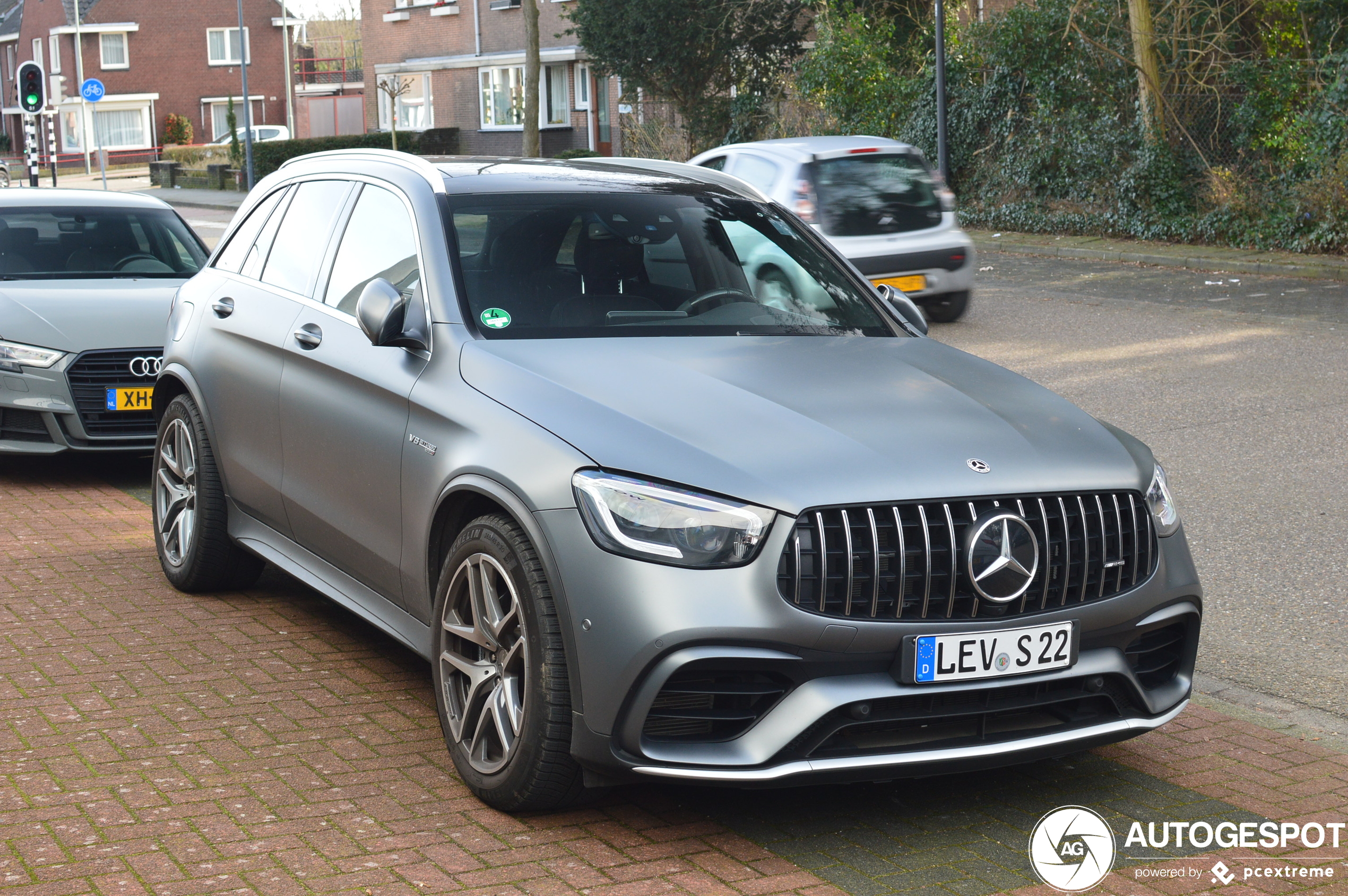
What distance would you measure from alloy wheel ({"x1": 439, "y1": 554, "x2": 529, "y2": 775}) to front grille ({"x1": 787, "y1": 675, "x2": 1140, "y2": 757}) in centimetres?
79

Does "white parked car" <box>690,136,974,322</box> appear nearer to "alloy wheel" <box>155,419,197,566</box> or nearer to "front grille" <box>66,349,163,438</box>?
"front grille" <box>66,349,163,438</box>

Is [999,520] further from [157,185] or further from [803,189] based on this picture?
[157,185]

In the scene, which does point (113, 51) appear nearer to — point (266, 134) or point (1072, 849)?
point (266, 134)

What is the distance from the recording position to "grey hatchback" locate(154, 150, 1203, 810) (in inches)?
144

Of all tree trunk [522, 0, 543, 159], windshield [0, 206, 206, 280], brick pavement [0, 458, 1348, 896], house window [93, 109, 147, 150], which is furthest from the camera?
house window [93, 109, 147, 150]

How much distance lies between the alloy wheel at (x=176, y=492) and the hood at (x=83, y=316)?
223cm

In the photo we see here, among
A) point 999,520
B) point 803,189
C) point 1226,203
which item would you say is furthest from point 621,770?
point 1226,203

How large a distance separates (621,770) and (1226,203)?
1997 cm

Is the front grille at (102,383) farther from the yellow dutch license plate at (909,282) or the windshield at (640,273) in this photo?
the yellow dutch license plate at (909,282)

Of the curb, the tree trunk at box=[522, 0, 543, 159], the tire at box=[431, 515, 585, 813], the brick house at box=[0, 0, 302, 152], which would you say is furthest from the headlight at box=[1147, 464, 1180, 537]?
the brick house at box=[0, 0, 302, 152]

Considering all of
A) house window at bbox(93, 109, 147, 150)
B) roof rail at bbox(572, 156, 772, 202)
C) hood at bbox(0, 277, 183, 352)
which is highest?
house window at bbox(93, 109, 147, 150)

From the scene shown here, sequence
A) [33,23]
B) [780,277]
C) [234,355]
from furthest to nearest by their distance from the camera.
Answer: [33,23]
[234,355]
[780,277]

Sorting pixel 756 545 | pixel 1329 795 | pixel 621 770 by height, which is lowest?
pixel 1329 795

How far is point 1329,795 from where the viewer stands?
425cm
